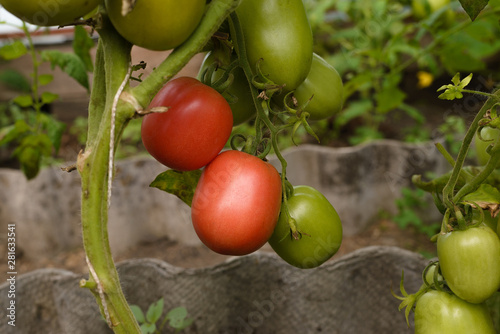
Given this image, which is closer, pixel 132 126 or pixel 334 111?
pixel 334 111

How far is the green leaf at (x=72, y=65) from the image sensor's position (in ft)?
2.34

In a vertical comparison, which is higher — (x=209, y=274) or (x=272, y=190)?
(x=272, y=190)

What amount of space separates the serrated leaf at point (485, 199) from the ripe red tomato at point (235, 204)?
0.67 ft

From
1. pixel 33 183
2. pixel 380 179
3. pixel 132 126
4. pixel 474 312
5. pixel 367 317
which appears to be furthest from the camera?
pixel 132 126

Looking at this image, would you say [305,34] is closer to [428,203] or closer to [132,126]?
[428,203]

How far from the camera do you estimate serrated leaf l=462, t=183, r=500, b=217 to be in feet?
1.49

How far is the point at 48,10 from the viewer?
0.95 feet

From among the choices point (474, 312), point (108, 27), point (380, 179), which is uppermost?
point (108, 27)

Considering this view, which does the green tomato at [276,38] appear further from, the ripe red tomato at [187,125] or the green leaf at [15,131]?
the green leaf at [15,131]

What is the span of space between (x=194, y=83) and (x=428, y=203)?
1.15 metres

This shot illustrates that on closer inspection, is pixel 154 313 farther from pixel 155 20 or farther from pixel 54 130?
pixel 155 20

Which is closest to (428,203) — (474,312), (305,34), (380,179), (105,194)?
(380,179)

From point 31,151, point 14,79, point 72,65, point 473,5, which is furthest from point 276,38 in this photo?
point 14,79

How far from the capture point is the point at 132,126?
76.9 inches
